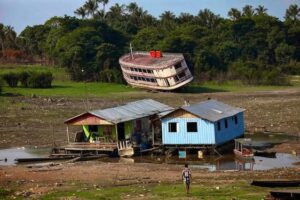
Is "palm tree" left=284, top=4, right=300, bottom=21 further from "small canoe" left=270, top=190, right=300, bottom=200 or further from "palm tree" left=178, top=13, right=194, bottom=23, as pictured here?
"small canoe" left=270, top=190, right=300, bottom=200

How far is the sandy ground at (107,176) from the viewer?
33.8m

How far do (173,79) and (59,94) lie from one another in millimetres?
15540

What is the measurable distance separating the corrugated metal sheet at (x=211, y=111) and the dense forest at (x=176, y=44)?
5309 centimetres

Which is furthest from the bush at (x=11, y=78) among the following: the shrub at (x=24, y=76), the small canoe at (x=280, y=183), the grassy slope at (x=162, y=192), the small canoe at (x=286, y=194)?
the small canoe at (x=286, y=194)

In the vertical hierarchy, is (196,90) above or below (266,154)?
above

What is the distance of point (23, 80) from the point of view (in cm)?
9550

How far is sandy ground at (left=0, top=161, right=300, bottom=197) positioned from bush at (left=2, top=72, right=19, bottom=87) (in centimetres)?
5334

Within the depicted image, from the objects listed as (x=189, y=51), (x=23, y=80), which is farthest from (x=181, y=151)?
(x=189, y=51)

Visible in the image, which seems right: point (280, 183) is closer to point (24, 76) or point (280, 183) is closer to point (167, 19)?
point (24, 76)

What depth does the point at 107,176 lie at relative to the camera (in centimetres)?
3703

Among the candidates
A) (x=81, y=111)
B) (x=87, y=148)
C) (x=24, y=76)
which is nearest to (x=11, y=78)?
(x=24, y=76)

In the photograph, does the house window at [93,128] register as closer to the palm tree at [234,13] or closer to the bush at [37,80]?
the bush at [37,80]

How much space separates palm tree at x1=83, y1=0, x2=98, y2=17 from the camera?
16062 centimetres

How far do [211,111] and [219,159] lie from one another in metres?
5.26
